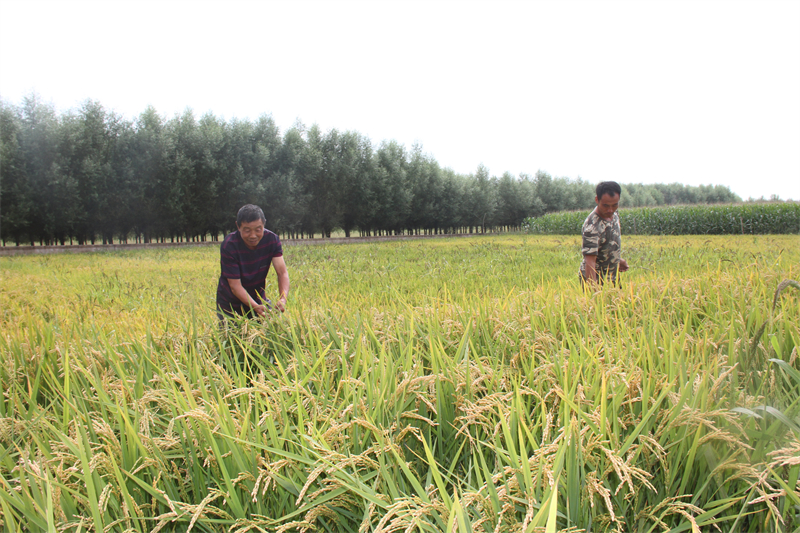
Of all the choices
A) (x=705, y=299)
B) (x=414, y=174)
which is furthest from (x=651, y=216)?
(x=705, y=299)

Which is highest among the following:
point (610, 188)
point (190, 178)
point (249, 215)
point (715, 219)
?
point (190, 178)

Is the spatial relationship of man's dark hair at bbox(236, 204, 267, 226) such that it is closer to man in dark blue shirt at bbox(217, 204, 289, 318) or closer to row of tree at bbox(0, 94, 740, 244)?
man in dark blue shirt at bbox(217, 204, 289, 318)

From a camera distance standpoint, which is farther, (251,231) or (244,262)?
(244,262)

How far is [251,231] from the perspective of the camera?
189 inches

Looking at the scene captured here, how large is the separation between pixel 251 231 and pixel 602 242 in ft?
13.6

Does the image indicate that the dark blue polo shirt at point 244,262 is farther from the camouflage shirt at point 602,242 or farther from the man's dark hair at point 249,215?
the camouflage shirt at point 602,242

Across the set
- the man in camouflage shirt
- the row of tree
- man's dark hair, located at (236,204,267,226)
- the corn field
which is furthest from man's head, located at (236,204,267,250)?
the row of tree

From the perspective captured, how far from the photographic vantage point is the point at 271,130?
151 feet

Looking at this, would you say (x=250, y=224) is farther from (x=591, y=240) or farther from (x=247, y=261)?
(x=591, y=240)

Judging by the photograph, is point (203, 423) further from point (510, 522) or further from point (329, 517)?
point (510, 522)

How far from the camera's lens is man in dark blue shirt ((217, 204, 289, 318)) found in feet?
15.6

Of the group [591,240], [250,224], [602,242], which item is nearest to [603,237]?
[602,242]

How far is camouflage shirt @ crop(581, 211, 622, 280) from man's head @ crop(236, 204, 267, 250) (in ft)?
12.0

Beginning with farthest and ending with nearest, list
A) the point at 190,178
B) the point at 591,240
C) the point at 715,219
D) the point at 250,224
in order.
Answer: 1. the point at 190,178
2. the point at 715,219
3. the point at 591,240
4. the point at 250,224
